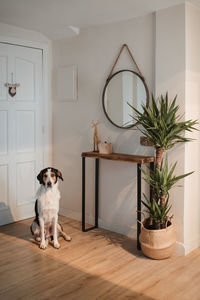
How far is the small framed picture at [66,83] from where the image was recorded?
14.1 ft

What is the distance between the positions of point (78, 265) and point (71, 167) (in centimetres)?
162

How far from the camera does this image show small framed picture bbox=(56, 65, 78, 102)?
→ 431 cm

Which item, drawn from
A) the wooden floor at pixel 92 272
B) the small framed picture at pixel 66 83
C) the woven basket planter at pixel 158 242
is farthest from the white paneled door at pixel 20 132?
the woven basket planter at pixel 158 242

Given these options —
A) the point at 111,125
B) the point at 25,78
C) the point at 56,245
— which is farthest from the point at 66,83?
the point at 56,245

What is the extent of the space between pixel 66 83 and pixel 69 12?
3.25 ft

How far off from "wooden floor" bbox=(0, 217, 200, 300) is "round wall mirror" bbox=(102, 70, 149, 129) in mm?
1345

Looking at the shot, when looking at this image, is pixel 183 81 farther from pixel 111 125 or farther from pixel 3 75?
pixel 3 75

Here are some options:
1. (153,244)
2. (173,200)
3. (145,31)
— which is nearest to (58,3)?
(145,31)

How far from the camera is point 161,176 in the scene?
3148 mm

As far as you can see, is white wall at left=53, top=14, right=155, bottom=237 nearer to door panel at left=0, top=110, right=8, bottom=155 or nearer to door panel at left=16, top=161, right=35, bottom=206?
door panel at left=16, top=161, right=35, bottom=206

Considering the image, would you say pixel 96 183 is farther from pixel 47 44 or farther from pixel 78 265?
pixel 47 44

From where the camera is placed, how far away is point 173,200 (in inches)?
133

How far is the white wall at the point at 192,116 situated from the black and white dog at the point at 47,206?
1321 mm

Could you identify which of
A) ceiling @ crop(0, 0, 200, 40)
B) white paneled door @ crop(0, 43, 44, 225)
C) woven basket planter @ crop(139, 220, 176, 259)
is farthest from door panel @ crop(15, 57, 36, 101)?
woven basket planter @ crop(139, 220, 176, 259)
